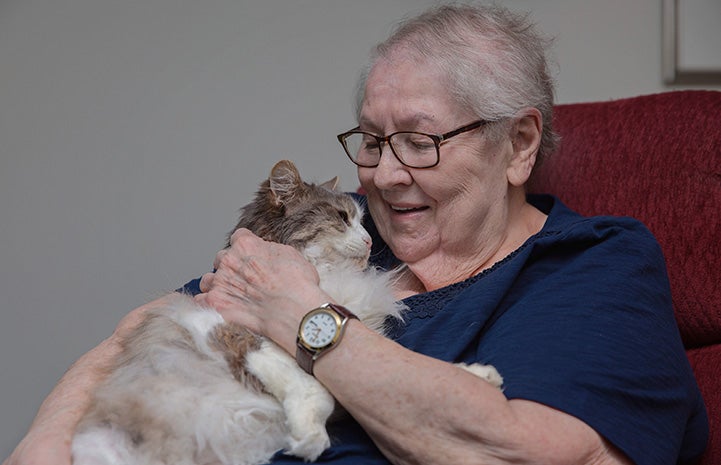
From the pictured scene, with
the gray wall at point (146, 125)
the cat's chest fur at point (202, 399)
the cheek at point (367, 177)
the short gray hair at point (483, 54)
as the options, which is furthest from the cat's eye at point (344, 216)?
the gray wall at point (146, 125)

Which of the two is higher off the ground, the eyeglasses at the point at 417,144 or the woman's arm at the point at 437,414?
the eyeglasses at the point at 417,144

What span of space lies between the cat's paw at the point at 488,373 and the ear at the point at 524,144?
591 millimetres

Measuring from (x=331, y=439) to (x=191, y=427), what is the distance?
260 mm

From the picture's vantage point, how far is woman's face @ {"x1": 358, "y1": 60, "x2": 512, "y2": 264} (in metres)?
1.71

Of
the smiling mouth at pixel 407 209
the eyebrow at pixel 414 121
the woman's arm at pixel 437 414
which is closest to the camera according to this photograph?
the woman's arm at pixel 437 414

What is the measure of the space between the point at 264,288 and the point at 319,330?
19 centimetres

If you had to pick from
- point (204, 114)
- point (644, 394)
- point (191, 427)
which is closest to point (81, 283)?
point (204, 114)

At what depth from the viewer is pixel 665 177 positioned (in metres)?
1.92

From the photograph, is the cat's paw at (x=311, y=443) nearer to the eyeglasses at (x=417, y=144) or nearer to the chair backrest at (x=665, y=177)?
the eyeglasses at (x=417, y=144)

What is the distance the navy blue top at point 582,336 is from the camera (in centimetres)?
133

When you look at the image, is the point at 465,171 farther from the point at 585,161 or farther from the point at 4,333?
the point at 4,333

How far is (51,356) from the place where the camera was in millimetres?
2521

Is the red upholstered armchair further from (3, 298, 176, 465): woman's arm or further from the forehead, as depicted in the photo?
(3, 298, 176, 465): woman's arm

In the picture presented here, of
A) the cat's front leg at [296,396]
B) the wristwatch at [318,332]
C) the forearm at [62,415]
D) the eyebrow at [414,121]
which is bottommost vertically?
the forearm at [62,415]
